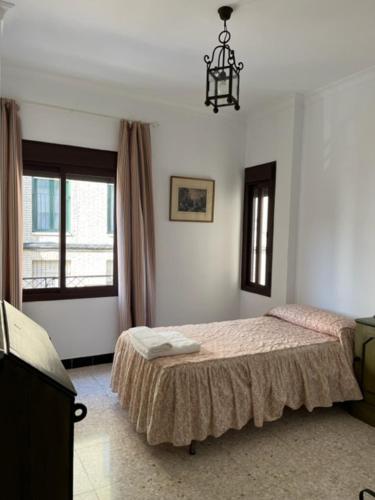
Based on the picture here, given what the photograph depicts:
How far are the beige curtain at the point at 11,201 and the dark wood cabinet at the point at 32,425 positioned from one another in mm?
2317

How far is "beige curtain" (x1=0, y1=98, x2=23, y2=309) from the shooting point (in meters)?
3.26

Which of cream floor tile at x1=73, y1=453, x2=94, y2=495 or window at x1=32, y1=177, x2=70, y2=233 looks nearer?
cream floor tile at x1=73, y1=453, x2=94, y2=495

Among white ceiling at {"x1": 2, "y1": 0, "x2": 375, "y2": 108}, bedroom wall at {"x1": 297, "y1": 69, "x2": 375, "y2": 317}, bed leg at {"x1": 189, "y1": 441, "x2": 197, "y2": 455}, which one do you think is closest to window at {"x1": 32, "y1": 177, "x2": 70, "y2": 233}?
white ceiling at {"x1": 2, "y1": 0, "x2": 375, "y2": 108}

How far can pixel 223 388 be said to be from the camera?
2412mm

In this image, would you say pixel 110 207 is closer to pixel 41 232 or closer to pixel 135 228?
pixel 135 228

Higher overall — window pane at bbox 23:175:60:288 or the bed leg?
window pane at bbox 23:175:60:288

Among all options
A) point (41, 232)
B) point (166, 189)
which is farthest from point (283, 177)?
point (41, 232)

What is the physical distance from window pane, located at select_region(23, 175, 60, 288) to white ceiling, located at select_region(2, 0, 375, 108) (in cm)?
108

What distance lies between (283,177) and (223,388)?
95.9 inches

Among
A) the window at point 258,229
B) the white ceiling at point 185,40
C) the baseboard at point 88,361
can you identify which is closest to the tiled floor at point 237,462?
the baseboard at point 88,361

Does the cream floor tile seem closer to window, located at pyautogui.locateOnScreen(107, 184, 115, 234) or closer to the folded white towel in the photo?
the folded white towel

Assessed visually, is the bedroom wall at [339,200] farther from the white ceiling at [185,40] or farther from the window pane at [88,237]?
the window pane at [88,237]

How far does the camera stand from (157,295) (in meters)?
4.14

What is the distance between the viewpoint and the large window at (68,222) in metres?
3.60
